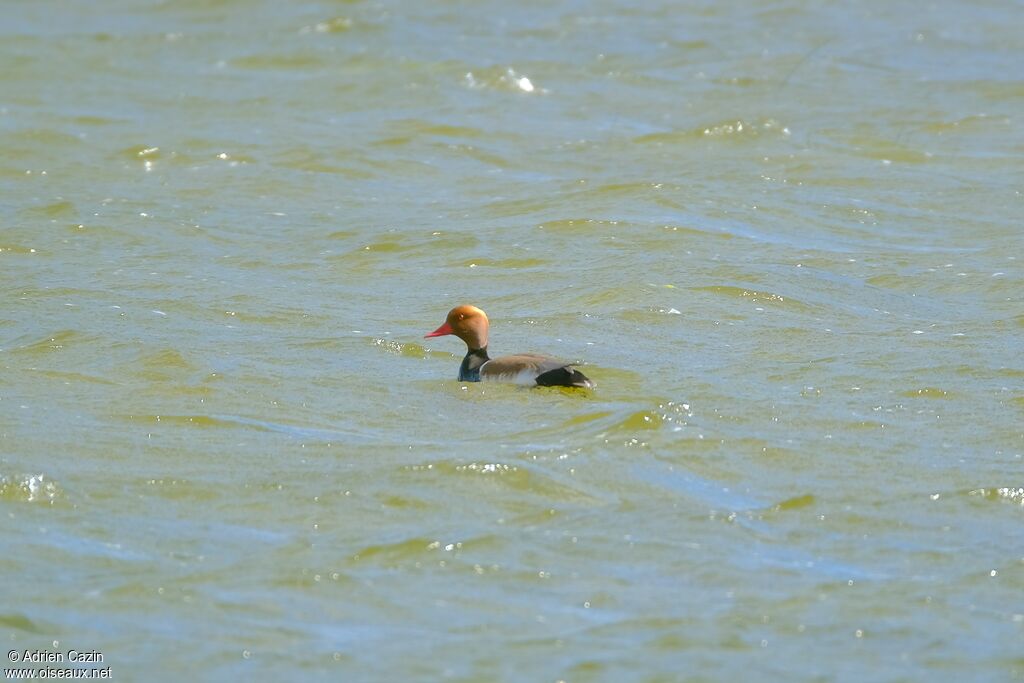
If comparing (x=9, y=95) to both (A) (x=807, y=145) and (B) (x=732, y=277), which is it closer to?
(A) (x=807, y=145)

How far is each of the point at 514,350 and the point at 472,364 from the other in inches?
27.5

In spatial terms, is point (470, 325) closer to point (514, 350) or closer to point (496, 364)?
point (496, 364)

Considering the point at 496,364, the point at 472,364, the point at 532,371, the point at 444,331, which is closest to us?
the point at 532,371

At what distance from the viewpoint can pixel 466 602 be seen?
5.56m

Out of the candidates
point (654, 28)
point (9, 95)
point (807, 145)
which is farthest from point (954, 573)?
point (654, 28)

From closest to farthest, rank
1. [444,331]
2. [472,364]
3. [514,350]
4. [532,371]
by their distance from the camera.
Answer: [532,371] → [472,364] → [444,331] → [514,350]

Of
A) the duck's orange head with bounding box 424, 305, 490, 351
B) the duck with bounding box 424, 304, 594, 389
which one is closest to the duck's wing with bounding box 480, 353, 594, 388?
the duck with bounding box 424, 304, 594, 389

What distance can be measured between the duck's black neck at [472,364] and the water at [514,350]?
0.15 m

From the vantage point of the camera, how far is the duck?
810 centimetres

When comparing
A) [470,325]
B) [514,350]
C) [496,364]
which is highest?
[470,325]

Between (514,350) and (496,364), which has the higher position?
(496,364)

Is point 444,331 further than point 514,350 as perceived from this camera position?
No

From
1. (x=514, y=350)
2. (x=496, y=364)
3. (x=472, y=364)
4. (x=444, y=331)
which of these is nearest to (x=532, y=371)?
(x=496, y=364)

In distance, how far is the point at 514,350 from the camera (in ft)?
30.3
